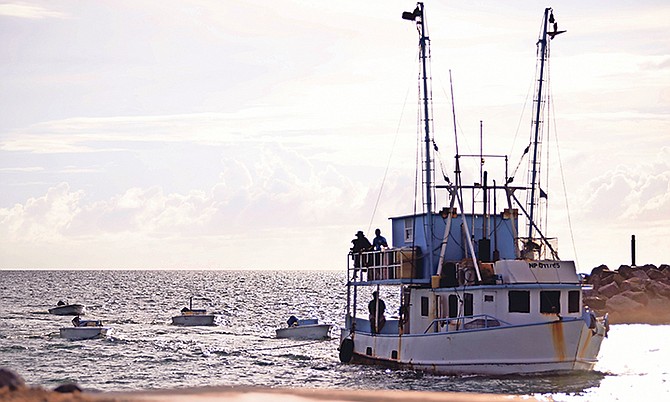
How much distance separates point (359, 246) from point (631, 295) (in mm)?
45873

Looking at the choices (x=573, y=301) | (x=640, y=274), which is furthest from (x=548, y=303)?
(x=640, y=274)

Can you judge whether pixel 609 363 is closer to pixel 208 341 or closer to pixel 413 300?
pixel 413 300

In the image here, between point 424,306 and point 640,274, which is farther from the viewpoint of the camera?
point 640,274

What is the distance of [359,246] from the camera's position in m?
53.2

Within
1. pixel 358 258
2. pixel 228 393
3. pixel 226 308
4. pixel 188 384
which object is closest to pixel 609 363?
pixel 358 258

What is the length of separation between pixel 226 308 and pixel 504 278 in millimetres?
93582

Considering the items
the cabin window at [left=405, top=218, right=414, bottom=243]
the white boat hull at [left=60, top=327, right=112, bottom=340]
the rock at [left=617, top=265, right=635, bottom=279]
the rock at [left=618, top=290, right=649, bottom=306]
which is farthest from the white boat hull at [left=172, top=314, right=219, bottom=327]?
the cabin window at [left=405, top=218, right=414, bottom=243]

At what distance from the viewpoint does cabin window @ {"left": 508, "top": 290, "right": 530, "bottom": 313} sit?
4241 cm

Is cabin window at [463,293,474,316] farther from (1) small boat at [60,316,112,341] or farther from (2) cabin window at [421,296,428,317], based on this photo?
(1) small boat at [60,316,112,341]

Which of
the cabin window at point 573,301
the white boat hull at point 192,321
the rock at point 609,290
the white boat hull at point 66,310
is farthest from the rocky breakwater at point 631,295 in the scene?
the white boat hull at point 66,310

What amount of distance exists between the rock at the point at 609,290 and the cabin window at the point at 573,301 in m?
53.6

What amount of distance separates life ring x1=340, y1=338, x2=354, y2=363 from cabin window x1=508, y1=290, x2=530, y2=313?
12.5 m

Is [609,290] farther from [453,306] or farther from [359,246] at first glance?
[453,306]

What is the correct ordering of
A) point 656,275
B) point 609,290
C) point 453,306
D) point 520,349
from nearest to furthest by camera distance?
point 520,349 → point 453,306 → point 609,290 → point 656,275
